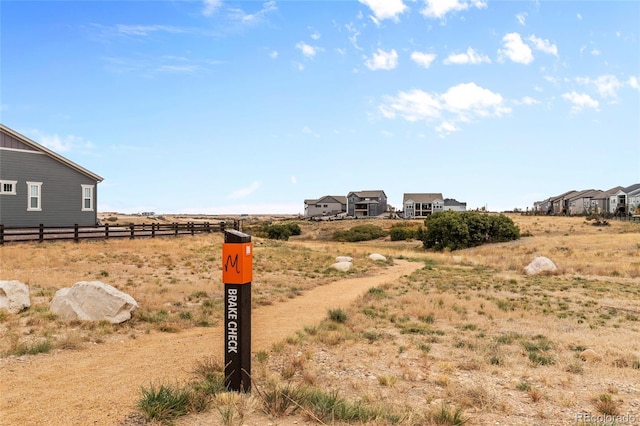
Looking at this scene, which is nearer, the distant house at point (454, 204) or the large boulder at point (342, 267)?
the large boulder at point (342, 267)

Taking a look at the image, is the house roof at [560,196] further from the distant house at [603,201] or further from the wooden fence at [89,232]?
the wooden fence at [89,232]

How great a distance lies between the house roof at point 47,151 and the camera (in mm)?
31109

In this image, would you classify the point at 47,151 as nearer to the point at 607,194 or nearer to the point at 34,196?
the point at 34,196

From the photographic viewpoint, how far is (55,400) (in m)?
6.18

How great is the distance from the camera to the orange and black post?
6168 millimetres

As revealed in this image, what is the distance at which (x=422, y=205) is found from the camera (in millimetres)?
128625

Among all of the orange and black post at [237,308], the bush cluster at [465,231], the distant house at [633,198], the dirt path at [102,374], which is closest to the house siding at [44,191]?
the dirt path at [102,374]

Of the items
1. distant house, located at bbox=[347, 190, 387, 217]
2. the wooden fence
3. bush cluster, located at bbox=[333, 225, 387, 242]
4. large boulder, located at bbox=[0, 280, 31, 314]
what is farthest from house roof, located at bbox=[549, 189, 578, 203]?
large boulder, located at bbox=[0, 280, 31, 314]

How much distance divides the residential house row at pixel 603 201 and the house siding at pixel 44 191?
9959 cm

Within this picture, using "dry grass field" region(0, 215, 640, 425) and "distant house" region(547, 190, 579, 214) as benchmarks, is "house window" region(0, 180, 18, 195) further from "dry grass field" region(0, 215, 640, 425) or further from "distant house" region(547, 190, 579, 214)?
"distant house" region(547, 190, 579, 214)

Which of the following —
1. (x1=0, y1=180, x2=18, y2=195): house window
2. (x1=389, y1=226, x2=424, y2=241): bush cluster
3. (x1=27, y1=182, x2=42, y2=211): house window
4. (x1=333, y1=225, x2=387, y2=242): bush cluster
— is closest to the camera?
(x1=0, y1=180, x2=18, y2=195): house window

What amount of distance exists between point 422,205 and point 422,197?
257cm

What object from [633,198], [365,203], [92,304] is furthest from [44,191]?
[633,198]

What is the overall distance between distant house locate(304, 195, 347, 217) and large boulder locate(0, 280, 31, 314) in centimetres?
12686
